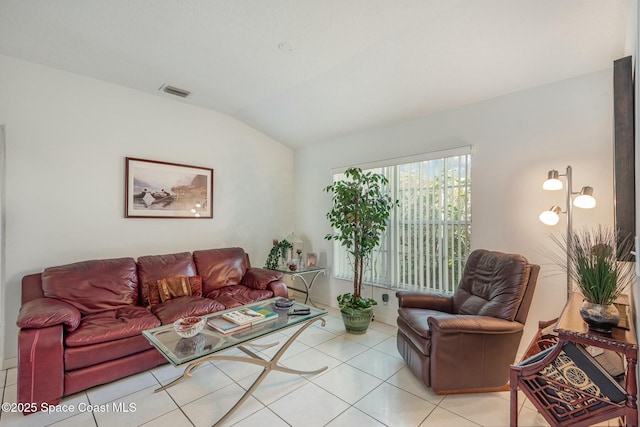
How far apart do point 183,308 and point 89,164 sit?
1.86 meters

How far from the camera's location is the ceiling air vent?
3336 millimetres

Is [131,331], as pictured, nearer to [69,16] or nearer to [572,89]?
[69,16]

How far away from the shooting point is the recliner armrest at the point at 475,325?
6.88 feet

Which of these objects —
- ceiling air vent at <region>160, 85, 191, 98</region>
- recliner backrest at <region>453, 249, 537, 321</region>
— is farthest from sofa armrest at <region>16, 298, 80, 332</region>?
recliner backrest at <region>453, 249, 537, 321</region>

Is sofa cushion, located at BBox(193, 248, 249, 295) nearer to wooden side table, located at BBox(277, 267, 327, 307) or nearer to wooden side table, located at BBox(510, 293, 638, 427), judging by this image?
wooden side table, located at BBox(277, 267, 327, 307)

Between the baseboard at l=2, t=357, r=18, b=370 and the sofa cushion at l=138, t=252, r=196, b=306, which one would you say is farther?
the sofa cushion at l=138, t=252, r=196, b=306

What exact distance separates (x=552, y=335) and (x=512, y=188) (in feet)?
4.30

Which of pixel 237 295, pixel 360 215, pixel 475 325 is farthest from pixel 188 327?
pixel 360 215

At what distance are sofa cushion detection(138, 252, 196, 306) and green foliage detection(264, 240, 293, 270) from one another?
3.62 feet

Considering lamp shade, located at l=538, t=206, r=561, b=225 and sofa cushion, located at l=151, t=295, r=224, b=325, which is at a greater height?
lamp shade, located at l=538, t=206, r=561, b=225

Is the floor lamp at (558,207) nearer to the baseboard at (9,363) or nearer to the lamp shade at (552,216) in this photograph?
the lamp shade at (552,216)

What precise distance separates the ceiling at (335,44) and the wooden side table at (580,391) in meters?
1.71

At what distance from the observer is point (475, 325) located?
82.9 inches

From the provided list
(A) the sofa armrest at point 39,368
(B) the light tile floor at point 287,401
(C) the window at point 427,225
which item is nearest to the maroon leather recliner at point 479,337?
(B) the light tile floor at point 287,401
